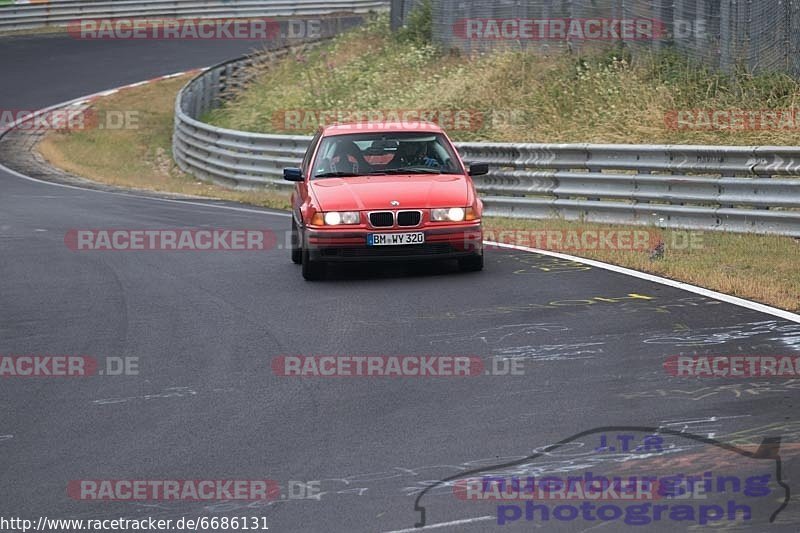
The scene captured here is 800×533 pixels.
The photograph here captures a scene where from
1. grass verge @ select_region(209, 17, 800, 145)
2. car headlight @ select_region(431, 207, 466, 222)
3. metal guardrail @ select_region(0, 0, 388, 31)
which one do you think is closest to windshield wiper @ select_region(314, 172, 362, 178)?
car headlight @ select_region(431, 207, 466, 222)

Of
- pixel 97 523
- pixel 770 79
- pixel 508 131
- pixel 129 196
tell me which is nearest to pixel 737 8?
pixel 770 79

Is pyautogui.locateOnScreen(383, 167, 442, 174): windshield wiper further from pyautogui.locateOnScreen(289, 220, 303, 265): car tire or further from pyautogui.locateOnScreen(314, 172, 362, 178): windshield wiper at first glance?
pyautogui.locateOnScreen(289, 220, 303, 265): car tire

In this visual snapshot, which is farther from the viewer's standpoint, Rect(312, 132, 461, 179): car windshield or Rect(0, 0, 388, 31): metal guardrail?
Rect(0, 0, 388, 31): metal guardrail

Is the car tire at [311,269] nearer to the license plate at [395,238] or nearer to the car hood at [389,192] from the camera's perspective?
the car hood at [389,192]

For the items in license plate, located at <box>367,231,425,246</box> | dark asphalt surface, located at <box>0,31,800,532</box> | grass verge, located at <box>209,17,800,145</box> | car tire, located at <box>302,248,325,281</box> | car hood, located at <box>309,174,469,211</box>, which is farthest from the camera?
grass verge, located at <box>209,17,800,145</box>

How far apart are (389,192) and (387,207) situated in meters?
0.27

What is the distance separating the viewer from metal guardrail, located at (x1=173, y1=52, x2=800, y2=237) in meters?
14.5

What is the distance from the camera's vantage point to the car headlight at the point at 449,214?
479 inches

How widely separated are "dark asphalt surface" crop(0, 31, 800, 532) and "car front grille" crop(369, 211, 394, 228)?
22.5 inches

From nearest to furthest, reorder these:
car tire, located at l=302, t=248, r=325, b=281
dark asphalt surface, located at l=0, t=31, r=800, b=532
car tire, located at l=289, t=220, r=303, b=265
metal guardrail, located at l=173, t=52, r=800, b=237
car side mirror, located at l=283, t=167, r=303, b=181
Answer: dark asphalt surface, located at l=0, t=31, r=800, b=532, car tire, located at l=302, t=248, r=325, b=281, car side mirror, located at l=283, t=167, r=303, b=181, car tire, located at l=289, t=220, r=303, b=265, metal guardrail, located at l=173, t=52, r=800, b=237

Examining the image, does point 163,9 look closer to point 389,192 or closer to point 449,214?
point 389,192

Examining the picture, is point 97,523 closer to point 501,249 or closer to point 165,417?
point 165,417

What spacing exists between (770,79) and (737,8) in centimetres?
122

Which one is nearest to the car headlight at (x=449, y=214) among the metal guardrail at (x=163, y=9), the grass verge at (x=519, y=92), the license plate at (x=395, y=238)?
the license plate at (x=395, y=238)
